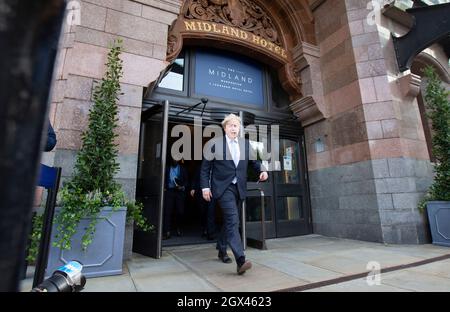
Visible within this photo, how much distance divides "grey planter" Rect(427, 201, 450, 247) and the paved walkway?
26 centimetres

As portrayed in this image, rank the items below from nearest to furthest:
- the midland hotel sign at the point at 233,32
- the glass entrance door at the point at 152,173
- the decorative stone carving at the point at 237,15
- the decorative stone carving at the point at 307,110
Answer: the glass entrance door at the point at 152,173 → the midland hotel sign at the point at 233,32 → the decorative stone carving at the point at 237,15 → the decorative stone carving at the point at 307,110

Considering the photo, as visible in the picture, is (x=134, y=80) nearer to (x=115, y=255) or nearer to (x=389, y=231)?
(x=115, y=255)

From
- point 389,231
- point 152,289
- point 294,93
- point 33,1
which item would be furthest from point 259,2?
point 33,1

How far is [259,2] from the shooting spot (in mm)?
6625

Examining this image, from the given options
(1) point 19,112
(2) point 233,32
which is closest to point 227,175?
(1) point 19,112

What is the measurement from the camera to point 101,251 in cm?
300

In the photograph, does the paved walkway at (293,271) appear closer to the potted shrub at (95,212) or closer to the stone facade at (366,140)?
the potted shrub at (95,212)

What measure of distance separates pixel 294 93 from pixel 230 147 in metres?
3.75

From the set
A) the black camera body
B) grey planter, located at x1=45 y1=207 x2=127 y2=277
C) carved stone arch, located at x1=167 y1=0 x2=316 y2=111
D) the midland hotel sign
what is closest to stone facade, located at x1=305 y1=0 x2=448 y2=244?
carved stone arch, located at x1=167 y1=0 x2=316 y2=111

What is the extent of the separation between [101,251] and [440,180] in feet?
17.6

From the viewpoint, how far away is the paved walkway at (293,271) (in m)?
2.49

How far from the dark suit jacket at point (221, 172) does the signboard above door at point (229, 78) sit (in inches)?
99.1

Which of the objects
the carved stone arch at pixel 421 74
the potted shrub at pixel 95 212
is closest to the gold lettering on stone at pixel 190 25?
the potted shrub at pixel 95 212

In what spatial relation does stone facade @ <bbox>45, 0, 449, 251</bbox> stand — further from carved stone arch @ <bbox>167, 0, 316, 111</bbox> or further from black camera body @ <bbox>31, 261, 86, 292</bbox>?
black camera body @ <bbox>31, 261, 86, 292</bbox>
